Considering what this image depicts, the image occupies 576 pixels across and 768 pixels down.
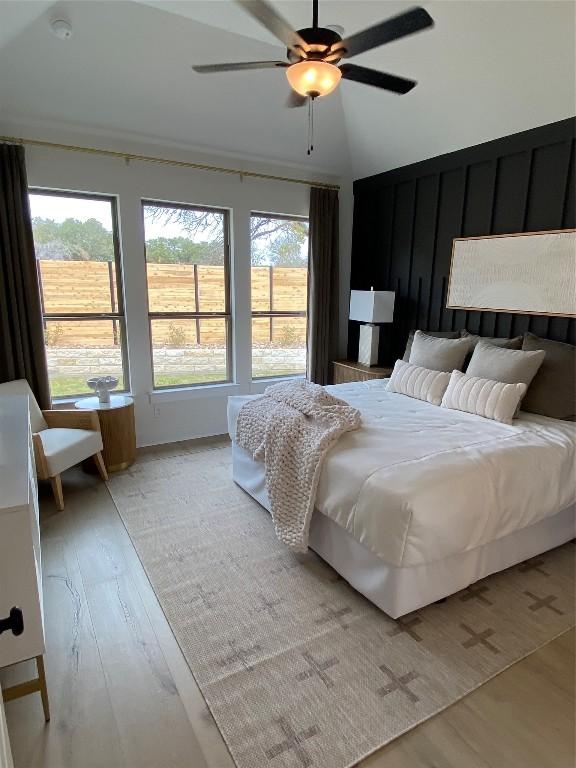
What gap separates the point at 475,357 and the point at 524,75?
1.88 m

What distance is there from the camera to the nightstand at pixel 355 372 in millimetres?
4234

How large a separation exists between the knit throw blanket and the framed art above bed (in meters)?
1.74

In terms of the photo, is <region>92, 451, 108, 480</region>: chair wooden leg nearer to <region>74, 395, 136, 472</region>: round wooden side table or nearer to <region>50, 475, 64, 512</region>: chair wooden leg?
<region>74, 395, 136, 472</region>: round wooden side table

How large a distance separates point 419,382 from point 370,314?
3.84 feet

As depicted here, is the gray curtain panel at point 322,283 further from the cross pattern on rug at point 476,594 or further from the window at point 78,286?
the cross pattern on rug at point 476,594

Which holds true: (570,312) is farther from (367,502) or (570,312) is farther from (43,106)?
(43,106)

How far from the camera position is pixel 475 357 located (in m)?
3.19

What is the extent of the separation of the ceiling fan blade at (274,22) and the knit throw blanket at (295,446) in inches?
68.8

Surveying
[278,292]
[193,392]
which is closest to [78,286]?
[193,392]

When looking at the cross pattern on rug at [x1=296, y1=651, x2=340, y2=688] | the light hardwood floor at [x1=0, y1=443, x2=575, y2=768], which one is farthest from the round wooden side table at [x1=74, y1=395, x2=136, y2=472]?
the cross pattern on rug at [x1=296, y1=651, x2=340, y2=688]

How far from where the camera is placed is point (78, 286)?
3732 millimetres

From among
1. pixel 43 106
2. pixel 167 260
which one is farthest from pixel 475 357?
pixel 43 106

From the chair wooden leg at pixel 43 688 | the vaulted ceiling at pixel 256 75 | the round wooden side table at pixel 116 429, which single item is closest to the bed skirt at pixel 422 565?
the chair wooden leg at pixel 43 688

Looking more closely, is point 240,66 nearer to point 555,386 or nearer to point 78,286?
point 78,286
